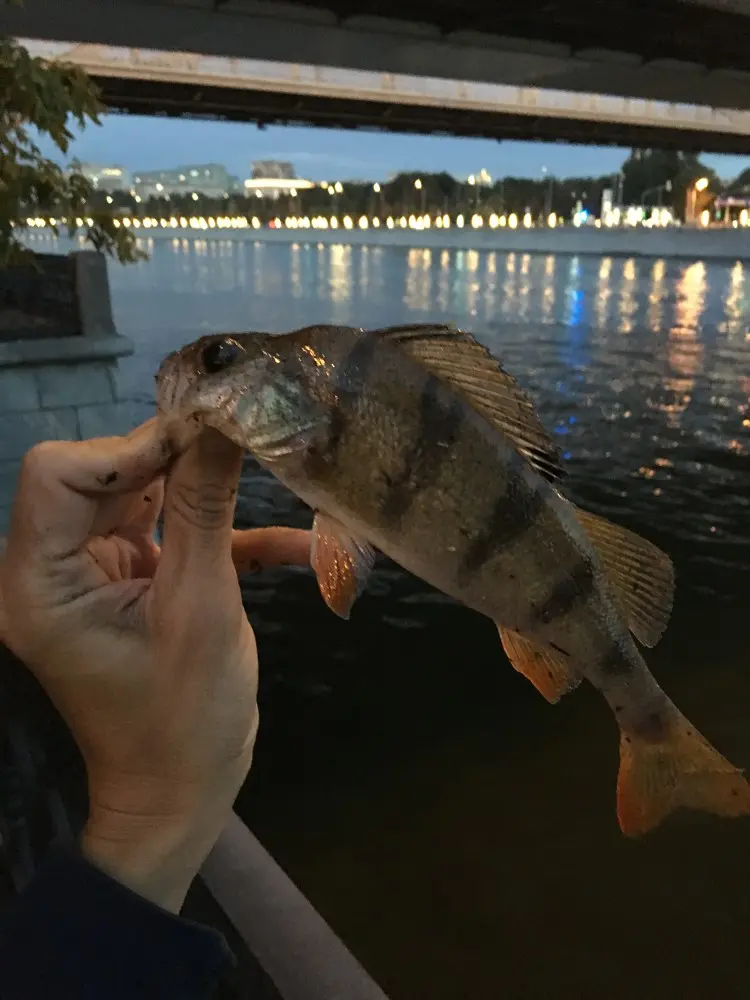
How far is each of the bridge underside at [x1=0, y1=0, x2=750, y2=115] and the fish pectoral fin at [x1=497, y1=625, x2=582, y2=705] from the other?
12431mm

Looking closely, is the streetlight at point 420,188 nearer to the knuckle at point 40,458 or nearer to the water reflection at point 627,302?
the water reflection at point 627,302

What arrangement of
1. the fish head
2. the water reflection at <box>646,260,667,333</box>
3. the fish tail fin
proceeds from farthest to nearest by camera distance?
the water reflection at <box>646,260,667,333</box>
the fish tail fin
the fish head

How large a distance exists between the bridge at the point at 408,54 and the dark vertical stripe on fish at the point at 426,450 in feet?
40.8

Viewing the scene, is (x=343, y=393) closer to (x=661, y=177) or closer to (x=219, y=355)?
(x=219, y=355)

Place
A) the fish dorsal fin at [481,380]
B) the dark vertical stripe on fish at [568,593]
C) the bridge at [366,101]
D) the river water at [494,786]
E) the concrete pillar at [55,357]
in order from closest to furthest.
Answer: the fish dorsal fin at [481,380] → the dark vertical stripe on fish at [568,593] → the river water at [494,786] → the concrete pillar at [55,357] → the bridge at [366,101]

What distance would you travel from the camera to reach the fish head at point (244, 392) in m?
1.70

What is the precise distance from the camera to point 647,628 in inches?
82.8

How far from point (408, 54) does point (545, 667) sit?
17308mm

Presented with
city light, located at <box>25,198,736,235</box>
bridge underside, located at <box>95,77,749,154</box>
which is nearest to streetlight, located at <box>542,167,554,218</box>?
city light, located at <box>25,198,736,235</box>

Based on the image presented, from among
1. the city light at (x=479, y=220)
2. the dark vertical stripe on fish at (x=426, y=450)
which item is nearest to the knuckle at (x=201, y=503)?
the dark vertical stripe on fish at (x=426, y=450)

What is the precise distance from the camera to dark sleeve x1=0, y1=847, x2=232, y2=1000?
204 cm

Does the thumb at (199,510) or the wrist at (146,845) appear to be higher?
the thumb at (199,510)

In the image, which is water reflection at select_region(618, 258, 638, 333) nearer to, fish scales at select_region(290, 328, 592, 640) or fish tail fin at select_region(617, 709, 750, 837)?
fish tail fin at select_region(617, 709, 750, 837)

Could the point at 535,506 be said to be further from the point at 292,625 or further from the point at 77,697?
the point at 292,625
